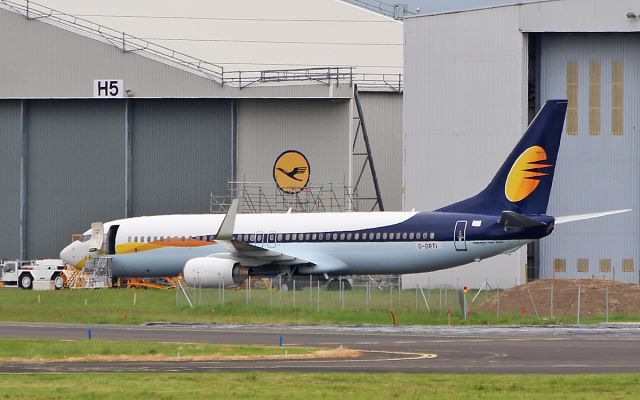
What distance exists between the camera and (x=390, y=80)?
274ft

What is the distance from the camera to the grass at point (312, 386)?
25.1 metres

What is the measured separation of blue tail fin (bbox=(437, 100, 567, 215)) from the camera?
5662 centimetres

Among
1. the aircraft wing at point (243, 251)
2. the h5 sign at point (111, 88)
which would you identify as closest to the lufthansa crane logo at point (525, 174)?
the aircraft wing at point (243, 251)

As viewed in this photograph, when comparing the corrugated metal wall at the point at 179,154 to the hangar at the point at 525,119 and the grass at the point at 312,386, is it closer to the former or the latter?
the hangar at the point at 525,119

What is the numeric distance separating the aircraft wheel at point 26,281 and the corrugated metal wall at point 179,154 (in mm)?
9887

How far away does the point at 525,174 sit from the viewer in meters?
56.8

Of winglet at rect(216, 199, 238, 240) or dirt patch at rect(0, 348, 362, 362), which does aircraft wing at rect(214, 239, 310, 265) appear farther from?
dirt patch at rect(0, 348, 362, 362)

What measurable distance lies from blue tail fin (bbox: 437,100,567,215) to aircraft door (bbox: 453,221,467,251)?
4.57 feet

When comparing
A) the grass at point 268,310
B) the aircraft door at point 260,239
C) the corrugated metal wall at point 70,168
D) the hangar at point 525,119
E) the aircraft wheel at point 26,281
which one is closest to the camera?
the grass at point 268,310

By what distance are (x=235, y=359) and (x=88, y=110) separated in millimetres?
48370

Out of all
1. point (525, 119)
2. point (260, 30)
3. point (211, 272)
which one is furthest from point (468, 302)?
point (260, 30)

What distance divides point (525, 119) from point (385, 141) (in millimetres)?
15247

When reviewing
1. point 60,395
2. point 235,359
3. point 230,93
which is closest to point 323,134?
point 230,93

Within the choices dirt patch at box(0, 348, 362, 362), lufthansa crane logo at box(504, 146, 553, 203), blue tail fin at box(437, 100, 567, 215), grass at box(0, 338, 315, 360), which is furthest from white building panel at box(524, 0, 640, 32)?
dirt patch at box(0, 348, 362, 362)
